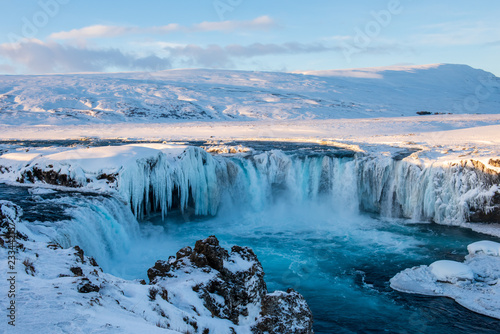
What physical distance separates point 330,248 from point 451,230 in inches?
220

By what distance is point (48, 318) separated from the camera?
189 inches

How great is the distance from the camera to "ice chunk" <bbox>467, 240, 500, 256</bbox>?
1333cm

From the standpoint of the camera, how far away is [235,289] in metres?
8.12

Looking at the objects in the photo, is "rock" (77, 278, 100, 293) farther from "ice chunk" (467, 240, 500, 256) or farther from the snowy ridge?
"ice chunk" (467, 240, 500, 256)

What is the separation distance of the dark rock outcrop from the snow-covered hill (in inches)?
1630

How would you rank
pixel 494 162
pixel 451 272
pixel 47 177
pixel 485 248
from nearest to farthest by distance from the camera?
1. pixel 451 272
2. pixel 485 248
3. pixel 47 177
4. pixel 494 162

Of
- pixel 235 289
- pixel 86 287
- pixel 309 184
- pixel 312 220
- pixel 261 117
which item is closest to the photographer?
pixel 86 287

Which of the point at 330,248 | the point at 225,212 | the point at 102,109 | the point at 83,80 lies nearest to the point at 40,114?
the point at 102,109

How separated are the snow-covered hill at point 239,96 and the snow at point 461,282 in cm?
4080

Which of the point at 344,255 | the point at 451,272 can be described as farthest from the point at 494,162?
Result: the point at 344,255

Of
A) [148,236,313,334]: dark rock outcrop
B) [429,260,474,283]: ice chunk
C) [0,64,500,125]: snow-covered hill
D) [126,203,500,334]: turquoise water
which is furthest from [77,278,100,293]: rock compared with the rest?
[0,64,500,125]: snow-covered hill

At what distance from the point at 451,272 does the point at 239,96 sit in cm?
→ 5829

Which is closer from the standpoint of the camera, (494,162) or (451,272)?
(451,272)

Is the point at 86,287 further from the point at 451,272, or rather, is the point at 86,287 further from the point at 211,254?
the point at 451,272
